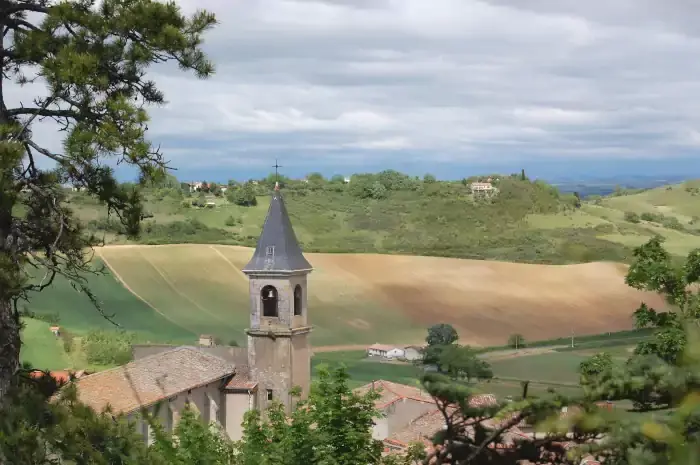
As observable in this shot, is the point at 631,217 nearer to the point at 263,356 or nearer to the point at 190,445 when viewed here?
the point at 263,356

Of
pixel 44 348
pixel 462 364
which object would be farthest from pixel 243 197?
pixel 462 364

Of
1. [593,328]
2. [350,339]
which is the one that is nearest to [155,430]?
[350,339]

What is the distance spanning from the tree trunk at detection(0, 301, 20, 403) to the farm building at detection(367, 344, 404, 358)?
3309cm

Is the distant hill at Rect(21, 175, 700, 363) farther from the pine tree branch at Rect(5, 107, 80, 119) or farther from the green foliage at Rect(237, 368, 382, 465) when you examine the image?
the pine tree branch at Rect(5, 107, 80, 119)

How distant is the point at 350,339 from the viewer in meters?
43.0

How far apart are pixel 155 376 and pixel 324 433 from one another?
616 inches

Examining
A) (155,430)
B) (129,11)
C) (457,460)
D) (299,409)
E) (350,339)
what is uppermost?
(129,11)

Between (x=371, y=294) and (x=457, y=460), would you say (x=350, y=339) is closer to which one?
(x=371, y=294)

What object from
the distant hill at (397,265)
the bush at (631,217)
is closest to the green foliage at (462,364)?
the distant hill at (397,265)

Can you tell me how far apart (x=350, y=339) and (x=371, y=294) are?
21.6 ft

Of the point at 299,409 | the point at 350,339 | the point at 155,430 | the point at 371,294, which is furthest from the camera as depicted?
the point at 371,294

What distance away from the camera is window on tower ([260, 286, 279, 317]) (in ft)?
91.8

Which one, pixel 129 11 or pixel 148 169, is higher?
pixel 129 11

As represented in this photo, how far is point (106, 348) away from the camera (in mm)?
36625
